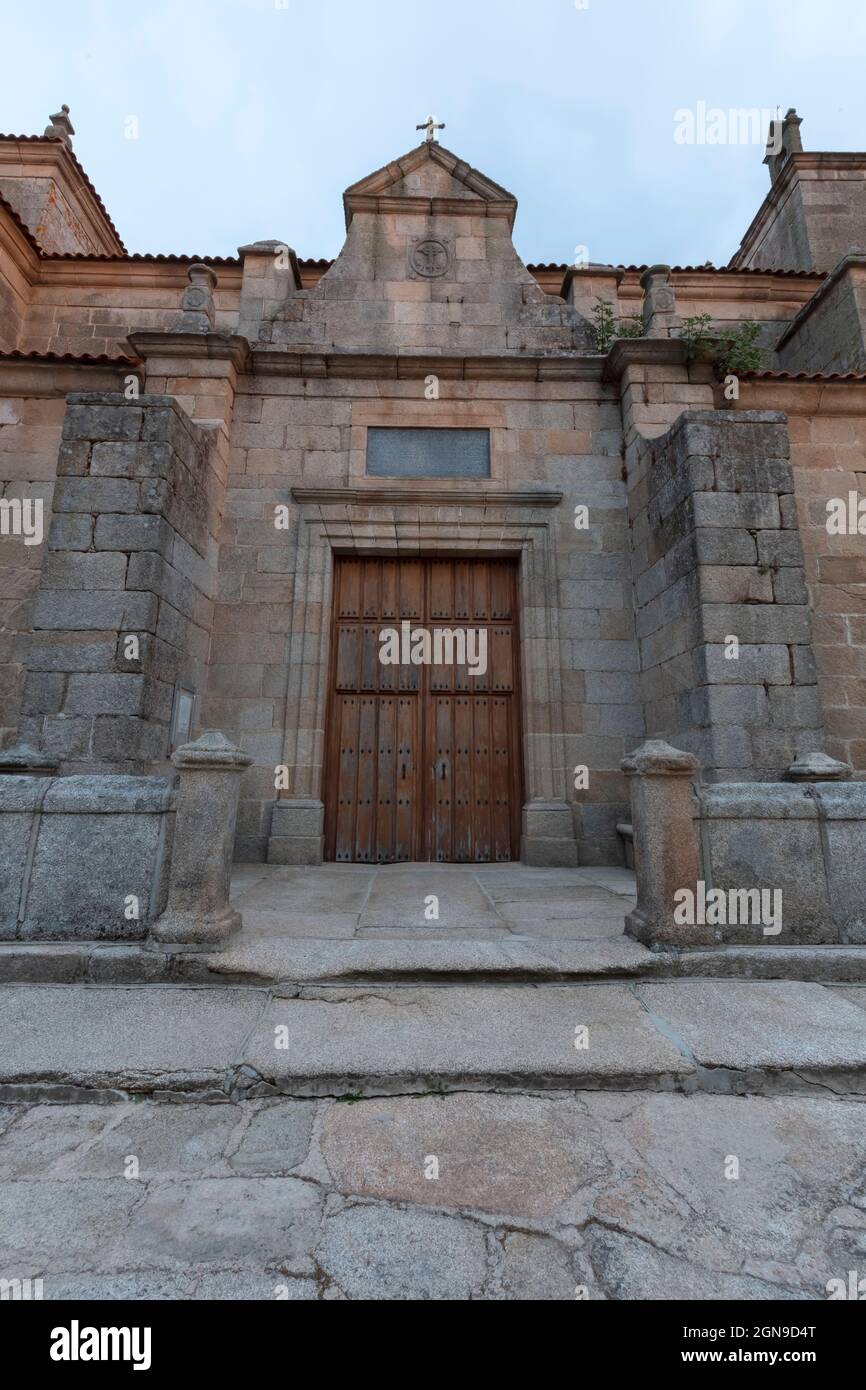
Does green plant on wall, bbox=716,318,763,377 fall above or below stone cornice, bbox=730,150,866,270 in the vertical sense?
below

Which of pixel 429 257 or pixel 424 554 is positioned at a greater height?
pixel 429 257

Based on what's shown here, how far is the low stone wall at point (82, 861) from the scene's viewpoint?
2.88 meters

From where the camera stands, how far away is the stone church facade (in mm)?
4672

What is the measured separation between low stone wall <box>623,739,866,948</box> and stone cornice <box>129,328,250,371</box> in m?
5.57

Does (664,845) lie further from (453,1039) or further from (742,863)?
(453,1039)

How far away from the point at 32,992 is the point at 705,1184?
2.70 metres

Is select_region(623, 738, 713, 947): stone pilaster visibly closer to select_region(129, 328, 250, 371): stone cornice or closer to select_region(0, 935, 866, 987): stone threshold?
select_region(0, 935, 866, 987): stone threshold

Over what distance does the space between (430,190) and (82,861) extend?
8035 mm

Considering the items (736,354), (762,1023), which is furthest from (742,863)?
(736,354)

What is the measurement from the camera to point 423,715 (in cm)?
576

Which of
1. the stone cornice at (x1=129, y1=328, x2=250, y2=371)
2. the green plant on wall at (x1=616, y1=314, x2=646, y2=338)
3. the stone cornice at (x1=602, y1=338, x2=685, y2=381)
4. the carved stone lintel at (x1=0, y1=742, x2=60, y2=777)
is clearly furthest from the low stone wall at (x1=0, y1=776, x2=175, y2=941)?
the green plant on wall at (x1=616, y1=314, x2=646, y2=338)

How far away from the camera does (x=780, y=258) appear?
36.1 feet

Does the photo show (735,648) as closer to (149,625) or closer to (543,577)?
(543,577)

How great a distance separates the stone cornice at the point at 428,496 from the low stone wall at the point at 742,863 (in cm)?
363
